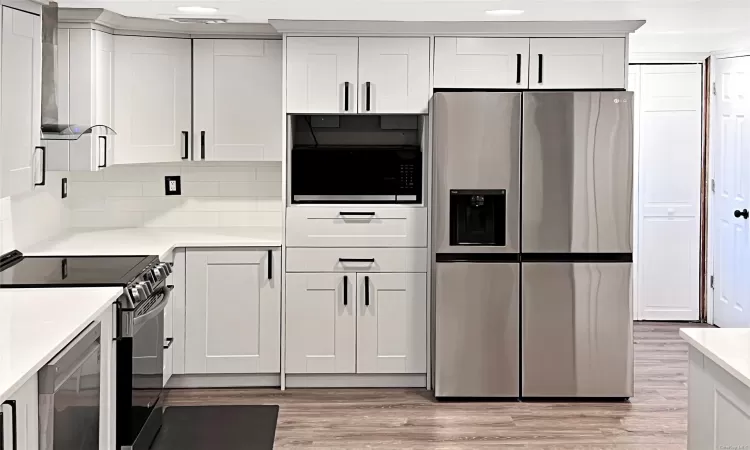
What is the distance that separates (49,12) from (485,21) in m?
2.10

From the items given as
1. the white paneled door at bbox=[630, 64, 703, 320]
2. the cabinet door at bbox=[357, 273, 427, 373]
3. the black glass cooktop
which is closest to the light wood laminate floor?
the cabinet door at bbox=[357, 273, 427, 373]

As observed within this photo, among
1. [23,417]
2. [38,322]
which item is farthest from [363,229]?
[23,417]

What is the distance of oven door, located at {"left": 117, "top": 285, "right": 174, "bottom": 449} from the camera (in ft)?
10.8

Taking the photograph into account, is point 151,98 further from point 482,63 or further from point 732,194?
point 732,194

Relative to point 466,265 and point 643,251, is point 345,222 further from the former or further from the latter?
point 643,251

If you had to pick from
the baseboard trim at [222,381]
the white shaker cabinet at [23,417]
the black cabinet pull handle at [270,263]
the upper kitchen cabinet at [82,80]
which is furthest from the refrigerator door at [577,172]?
the white shaker cabinet at [23,417]

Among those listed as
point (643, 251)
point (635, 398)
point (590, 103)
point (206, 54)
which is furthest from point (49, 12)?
point (643, 251)

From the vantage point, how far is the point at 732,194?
611 centimetres

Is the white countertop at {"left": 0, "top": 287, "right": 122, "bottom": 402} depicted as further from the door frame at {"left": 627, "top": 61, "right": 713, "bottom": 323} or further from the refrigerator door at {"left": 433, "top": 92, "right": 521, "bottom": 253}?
the door frame at {"left": 627, "top": 61, "right": 713, "bottom": 323}

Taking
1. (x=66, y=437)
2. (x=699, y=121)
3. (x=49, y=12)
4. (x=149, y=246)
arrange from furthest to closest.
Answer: (x=699, y=121) < (x=149, y=246) < (x=49, y=12) < (x=66, y=437)

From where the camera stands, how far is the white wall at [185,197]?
5195 millimetres

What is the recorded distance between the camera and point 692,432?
8.45ft

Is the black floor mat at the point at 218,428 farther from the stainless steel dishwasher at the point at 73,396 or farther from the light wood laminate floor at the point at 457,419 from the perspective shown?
the stainless steel dishwasher at the point at 73,396

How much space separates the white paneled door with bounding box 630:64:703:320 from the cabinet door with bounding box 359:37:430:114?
241 centimetres
